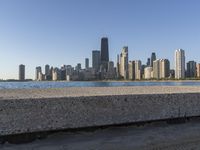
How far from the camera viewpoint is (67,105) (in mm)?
7285

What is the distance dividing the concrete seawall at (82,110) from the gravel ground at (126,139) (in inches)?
9.0

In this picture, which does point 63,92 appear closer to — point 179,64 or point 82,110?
point 82,110

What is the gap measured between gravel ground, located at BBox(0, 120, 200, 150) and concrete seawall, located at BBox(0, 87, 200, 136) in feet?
0.75

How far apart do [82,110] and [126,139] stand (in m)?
1.24

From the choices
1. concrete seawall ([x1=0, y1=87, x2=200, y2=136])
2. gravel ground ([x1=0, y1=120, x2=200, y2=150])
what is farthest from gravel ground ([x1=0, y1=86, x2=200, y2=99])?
gravel ground ([x1=0, y1=120, x2=200, y2=150])

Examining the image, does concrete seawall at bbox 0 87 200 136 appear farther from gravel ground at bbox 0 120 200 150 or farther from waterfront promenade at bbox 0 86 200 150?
gravel ground at bbox 0 120 200 150

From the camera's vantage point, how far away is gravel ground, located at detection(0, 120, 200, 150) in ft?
21.1

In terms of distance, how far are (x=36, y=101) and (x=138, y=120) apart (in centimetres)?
284

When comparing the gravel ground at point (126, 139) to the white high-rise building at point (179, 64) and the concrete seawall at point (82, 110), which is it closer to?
the concrete seawall at point (82, 110)

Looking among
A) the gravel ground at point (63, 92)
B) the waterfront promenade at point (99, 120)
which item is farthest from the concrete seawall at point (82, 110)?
the gravel ground at point (63, 92)

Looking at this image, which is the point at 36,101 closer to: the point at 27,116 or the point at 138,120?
the point at 27,116

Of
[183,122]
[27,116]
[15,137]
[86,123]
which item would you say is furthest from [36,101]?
[183,122]

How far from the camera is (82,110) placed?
746 centimetres

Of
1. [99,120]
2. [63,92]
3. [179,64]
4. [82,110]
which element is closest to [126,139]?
[99,120]
